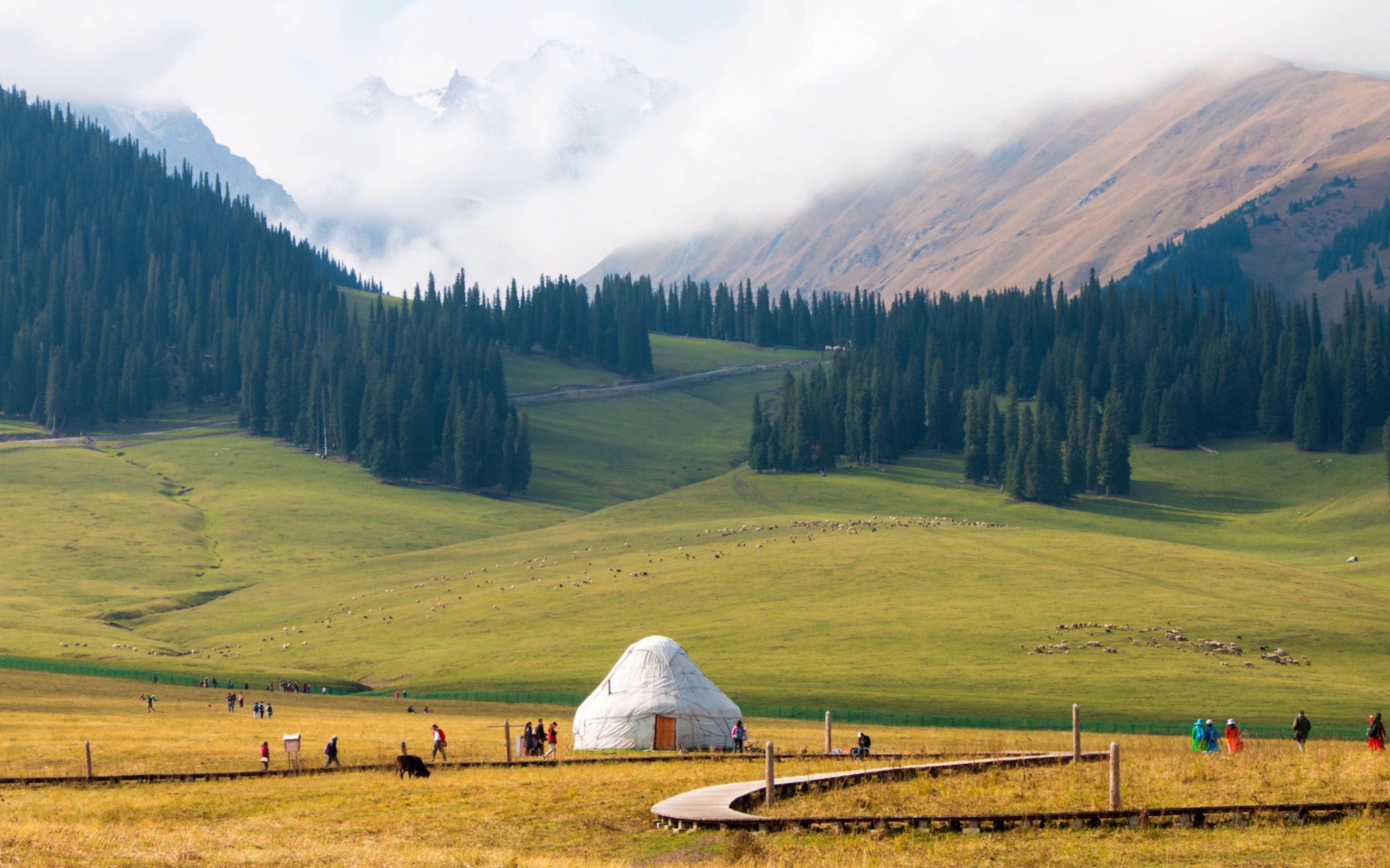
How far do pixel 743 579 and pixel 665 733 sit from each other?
5683 cm

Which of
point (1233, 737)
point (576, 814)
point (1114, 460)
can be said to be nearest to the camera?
point (576, 814)

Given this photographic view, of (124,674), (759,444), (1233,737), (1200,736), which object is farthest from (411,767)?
(759,444)

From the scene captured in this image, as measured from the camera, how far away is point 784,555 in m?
120

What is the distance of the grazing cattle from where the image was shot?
137ft

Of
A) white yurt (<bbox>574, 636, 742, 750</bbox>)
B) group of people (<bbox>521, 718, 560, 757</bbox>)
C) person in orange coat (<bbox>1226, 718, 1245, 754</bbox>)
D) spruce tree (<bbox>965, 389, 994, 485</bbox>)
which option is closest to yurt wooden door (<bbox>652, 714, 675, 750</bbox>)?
Result: white yurt (<bbox>574, 636, 742, 750</bbox>)

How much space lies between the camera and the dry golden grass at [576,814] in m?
26.1

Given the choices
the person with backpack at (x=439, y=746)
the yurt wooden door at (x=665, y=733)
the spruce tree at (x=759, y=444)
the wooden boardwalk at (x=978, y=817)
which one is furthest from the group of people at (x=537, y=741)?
the spruce tree at (x=759, y=444)

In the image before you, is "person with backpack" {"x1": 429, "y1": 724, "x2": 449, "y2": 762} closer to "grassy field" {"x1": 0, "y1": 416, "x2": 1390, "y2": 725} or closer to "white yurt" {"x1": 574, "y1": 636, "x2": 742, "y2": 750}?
"white yurt" {"x1": 574, "y1": 636, "x2": 742, "y2": 750}

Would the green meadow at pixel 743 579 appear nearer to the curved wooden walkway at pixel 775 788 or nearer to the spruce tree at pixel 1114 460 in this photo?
the spruce tree at pixel 1114 460

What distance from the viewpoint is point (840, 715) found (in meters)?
71.5

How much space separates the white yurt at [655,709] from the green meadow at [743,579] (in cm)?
2007

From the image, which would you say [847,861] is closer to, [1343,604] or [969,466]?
[1343,604]

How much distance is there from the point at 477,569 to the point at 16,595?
4095 centimetres

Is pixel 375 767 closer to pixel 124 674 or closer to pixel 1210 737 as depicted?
pixel 1210 737
